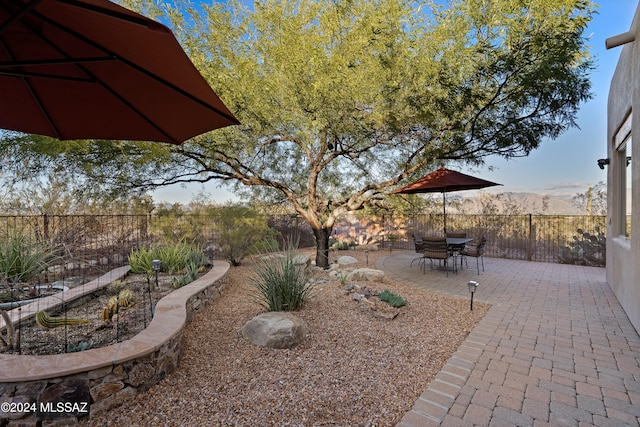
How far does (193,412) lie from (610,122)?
804 cm

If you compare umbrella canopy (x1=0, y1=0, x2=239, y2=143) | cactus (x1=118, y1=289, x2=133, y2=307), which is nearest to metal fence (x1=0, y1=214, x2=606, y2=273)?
cactus (x1=118, y1=289, x2=133, y2=307)

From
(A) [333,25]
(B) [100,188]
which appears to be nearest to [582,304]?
(A) [333,25]

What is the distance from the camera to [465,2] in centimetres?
492

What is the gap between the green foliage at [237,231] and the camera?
7328 mm

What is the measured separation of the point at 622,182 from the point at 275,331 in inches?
256

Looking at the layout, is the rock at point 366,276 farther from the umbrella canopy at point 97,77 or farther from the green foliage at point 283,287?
the umbrella canopy at point 97,77

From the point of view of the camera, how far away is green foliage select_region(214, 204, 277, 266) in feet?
24.0

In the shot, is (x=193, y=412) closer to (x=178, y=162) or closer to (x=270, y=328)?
(x=270, y=328)

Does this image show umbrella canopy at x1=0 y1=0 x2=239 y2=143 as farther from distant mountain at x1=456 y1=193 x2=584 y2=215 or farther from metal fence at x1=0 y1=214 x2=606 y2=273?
distant mountain at x1=456 y1=193 x2=584 y2=215

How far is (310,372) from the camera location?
8.38 ft

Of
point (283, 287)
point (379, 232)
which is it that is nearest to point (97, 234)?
point (283, 287)

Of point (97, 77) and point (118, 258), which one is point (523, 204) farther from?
point (118, 258)

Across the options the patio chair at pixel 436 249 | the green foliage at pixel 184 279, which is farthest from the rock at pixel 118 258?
the patio chair at pixel 436 249

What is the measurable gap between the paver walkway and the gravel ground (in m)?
0.18
